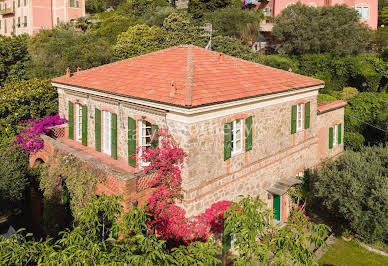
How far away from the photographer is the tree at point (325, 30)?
32.8m

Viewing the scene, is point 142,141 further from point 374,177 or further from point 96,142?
point 374,177

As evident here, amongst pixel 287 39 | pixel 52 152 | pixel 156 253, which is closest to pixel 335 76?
pixel 287 39

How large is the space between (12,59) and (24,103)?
1114 cm

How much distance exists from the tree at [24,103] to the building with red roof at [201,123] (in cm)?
289

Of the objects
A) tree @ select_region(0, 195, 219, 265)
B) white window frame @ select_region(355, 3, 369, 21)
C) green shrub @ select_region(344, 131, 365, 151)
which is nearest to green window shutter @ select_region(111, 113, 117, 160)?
tree @ select_region(0, 195, 219, 265)

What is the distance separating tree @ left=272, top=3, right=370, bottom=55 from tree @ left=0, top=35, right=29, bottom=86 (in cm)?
2574

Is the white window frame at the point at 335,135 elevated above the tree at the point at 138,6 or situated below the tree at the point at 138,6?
below

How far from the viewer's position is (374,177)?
13336 millimetres

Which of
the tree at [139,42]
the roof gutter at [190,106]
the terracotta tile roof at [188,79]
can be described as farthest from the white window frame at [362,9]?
the roof gutter at [190,106]

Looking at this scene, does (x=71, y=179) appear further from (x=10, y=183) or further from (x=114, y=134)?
(x=10, y=183)

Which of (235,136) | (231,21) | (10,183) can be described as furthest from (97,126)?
(231,21)

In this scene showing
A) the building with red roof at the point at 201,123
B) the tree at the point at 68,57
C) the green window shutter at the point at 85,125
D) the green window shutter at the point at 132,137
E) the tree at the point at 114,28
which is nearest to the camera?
the building with red roof at the point at 201,123

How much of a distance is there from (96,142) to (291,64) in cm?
2470

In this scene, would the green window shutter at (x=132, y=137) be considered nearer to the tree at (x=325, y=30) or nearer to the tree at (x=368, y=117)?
the tree at (x=368, y=117)
